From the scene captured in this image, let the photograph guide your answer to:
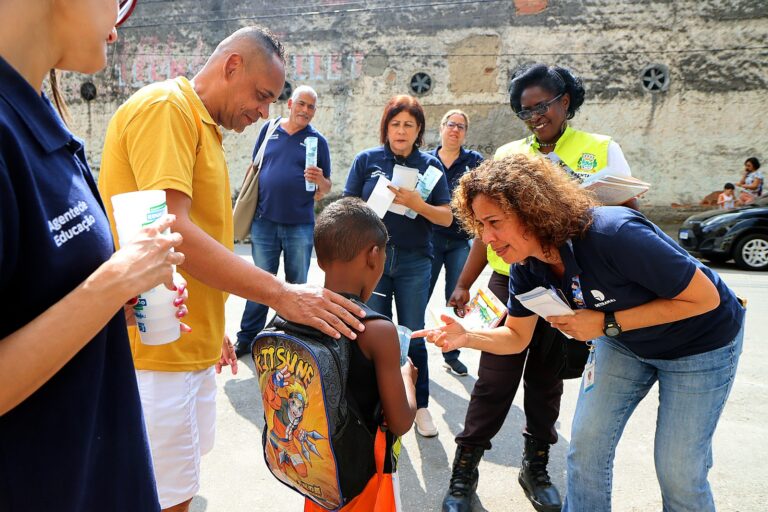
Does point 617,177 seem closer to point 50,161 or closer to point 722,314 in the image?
point 722,314

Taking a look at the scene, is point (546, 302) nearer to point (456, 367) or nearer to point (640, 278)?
point (640, 278)

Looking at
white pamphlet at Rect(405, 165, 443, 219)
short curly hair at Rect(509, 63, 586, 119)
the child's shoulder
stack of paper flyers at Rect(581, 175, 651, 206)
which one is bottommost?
the child's shoulder

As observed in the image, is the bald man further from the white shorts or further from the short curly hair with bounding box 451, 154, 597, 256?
the short curly hair with bounding box 451, 154, 597, 256

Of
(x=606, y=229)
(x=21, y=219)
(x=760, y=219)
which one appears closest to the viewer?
(x=21, y=219)

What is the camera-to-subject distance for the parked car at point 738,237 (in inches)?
370

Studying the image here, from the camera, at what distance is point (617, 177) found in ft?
8.14

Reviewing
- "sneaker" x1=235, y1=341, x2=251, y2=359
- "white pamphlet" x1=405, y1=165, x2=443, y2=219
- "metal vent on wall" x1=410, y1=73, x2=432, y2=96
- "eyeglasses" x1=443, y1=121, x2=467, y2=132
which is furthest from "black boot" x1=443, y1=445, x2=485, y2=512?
"metal vent on wall" x1=410, y1=73, x2=432, y2=96

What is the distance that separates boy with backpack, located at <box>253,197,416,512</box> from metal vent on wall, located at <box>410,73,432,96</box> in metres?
13.4

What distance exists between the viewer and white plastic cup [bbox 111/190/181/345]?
1.50 m

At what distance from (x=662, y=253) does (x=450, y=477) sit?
71.1 inches

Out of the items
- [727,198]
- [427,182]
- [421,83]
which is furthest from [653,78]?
[427,182]

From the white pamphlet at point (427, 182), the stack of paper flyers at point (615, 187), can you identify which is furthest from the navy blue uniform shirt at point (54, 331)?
the white pamphlet at point (427, 182)

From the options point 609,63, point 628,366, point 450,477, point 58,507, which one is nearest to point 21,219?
point 58,507

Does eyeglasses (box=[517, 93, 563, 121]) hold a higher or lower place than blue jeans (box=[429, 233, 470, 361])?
higher
